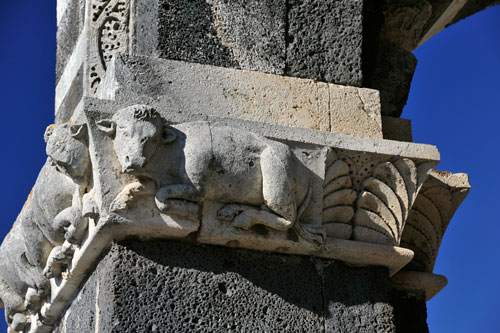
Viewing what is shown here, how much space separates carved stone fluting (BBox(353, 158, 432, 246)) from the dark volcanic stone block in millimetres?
638

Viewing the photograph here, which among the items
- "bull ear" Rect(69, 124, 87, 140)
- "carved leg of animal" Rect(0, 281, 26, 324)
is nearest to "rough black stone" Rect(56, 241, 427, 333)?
"bull ear" Rect(69, 124, 87, 140)

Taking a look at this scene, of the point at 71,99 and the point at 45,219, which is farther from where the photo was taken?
the point at 71,99

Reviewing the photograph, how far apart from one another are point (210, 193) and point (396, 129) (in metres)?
1.42

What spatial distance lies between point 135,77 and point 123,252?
0.73 metres

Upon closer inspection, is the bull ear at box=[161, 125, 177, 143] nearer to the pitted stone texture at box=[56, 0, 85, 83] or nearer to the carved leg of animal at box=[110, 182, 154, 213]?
the carved leg of animal at box=[110, 182, 154, 213]

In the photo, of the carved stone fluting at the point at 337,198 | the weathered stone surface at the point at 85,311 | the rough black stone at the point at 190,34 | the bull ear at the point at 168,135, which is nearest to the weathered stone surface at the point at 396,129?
the carved stone fluting at the point at 337,198

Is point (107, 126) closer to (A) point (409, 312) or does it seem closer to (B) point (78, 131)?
(B) point (78, 131)

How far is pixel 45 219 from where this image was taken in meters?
4.47

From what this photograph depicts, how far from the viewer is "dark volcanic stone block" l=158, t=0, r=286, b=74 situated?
4453 millimetres

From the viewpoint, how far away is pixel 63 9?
18.4ft

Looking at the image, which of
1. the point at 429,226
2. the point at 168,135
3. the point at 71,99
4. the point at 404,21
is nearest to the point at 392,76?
the point at 404,21

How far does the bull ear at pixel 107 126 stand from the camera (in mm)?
3996

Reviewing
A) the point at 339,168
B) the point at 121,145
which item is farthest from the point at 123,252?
the point at 339,168

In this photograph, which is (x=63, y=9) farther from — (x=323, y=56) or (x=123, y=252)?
(x=123, y=252)
